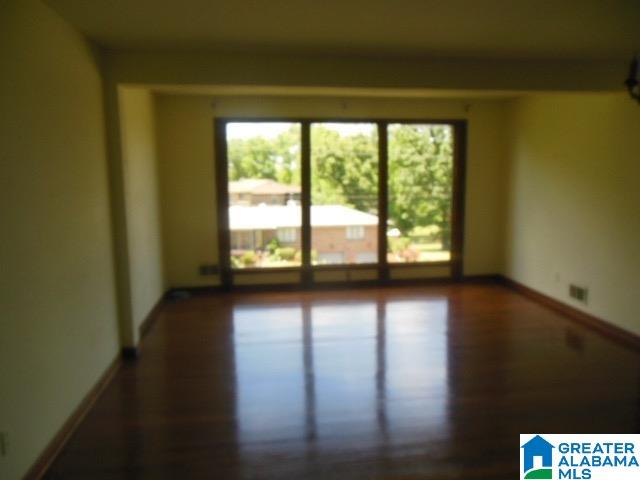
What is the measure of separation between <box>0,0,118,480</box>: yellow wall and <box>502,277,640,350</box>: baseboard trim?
4.28m

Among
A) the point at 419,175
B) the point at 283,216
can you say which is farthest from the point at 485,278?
the point at 283,216

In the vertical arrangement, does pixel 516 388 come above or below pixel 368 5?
below

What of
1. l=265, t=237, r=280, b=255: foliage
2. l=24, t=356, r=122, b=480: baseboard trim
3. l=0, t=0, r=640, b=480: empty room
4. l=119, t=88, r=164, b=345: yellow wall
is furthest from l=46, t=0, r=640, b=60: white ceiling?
l=265, t=237, r=280, b=255: foliage

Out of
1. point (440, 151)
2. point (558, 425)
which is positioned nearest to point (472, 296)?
point (440, 151)

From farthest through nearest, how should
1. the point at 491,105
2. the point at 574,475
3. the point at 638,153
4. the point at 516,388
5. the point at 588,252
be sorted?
the point at 491,105 < the point at 588,252 < the point at 638,153 < the point at 516,388 < the point at 574,475

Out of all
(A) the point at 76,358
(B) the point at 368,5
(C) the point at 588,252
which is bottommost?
(A) the point at 76,358

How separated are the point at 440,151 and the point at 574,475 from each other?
4.54 metres

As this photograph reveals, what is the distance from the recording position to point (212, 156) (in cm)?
570

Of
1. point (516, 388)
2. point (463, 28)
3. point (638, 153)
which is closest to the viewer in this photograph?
point (463, 28)

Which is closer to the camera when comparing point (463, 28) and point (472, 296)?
point (463, 28)

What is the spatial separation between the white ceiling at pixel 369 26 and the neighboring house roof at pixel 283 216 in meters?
2.66

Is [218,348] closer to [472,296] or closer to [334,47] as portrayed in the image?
[334,47]

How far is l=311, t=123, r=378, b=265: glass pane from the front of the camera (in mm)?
5910

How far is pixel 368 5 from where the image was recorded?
8.26 ft
